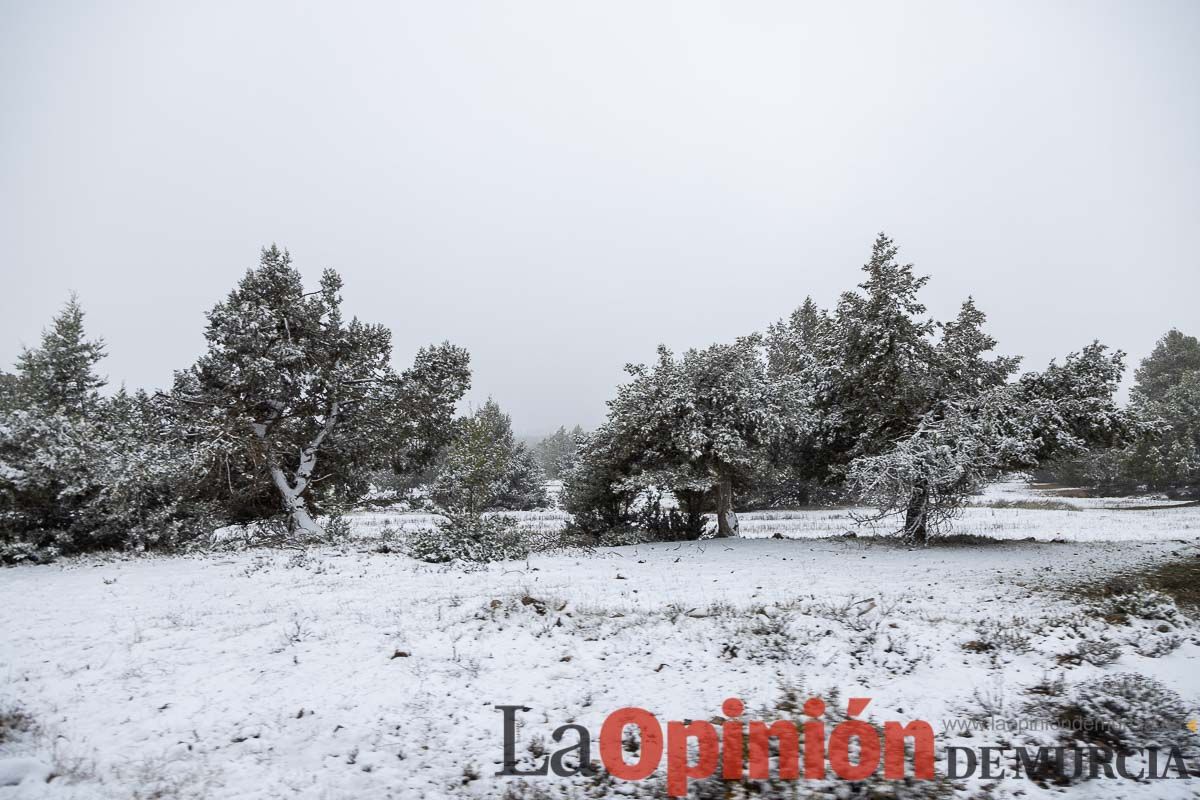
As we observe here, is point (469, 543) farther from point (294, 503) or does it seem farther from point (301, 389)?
point (301, 389)

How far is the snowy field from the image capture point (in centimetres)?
413

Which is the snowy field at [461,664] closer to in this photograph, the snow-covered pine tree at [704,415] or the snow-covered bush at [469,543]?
the snow-covered bush at [469,543]

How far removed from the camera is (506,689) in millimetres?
5492

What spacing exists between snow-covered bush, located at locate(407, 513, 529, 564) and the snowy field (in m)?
2.21

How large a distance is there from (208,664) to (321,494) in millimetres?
14307

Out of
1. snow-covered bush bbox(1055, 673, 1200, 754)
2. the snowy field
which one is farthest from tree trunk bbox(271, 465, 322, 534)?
snow-covered bush bbox(1055, 673, 1200, 754)

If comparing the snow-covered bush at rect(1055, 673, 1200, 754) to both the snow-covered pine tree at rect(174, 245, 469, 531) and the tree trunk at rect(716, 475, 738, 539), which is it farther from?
the snow-covered pine tree at rect(174, 245, 469, 531)

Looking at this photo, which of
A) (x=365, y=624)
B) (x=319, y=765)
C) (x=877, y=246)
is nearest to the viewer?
(x=319, y=765)

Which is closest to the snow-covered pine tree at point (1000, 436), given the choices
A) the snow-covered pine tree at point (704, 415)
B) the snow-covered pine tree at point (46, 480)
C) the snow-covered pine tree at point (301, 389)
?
the snow-covered pine tree at point (704, 415)

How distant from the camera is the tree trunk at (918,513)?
14586 millimetres

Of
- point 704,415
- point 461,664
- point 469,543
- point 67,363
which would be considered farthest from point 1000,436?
point 67,363

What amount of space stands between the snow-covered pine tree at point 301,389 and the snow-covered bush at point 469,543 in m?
5.26

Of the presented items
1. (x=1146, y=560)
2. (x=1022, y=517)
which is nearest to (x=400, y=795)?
(x=1146, y=560)

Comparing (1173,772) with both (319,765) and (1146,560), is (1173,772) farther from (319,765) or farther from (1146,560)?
(1146,560)
